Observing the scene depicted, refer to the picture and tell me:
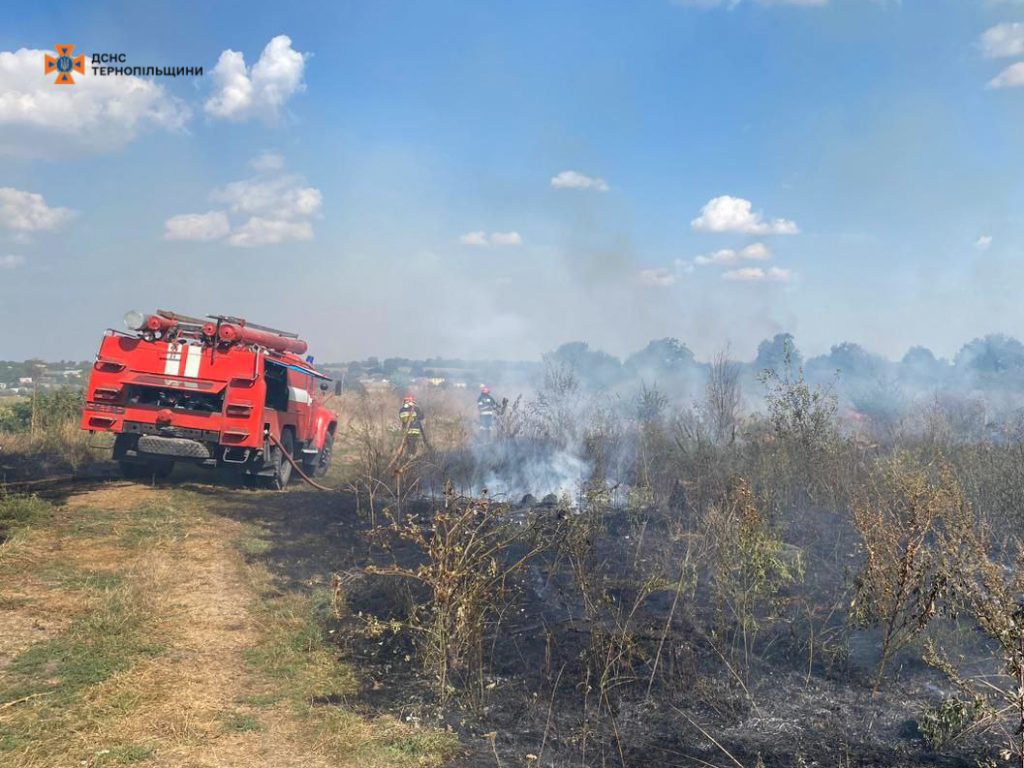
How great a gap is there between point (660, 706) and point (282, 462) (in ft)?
28.4

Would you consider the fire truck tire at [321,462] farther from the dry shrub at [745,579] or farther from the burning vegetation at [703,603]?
the dry shrub at [745,579]

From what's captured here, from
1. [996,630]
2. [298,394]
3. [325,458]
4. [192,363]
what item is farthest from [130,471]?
[996,630]

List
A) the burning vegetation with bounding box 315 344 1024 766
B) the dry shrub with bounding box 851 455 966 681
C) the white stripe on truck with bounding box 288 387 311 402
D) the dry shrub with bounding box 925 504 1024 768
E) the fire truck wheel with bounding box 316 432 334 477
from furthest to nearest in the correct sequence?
the fire truck wheel with bounding box 316 432 334 477, the white stripe on truck with bounding box 288 387 311 402, the dry shrub with bounding box 851 455 966 681, the burning vegetation with bounding box 315 344 1024 766, the dry shrub with bounding box 925 504 1024 768

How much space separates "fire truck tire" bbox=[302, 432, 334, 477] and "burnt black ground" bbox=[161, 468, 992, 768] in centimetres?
745

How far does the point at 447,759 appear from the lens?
3.96 metres

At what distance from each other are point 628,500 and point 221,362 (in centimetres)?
603

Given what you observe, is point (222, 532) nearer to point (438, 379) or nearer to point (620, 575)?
point (620, 575)

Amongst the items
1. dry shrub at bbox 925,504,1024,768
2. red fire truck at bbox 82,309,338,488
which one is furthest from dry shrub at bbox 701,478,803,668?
red fire truck at bbox 82,309,338,488

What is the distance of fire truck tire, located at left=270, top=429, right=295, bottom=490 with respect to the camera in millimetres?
11328

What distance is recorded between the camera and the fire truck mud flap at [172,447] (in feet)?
32.9

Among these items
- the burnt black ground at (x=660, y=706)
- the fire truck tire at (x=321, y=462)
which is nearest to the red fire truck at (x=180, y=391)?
the fire truck tire at (x=321, y=462)

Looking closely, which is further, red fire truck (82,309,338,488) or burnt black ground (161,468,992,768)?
red fire truck (82,309,338,488)

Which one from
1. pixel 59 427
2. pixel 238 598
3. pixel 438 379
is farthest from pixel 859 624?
pixel 438 379

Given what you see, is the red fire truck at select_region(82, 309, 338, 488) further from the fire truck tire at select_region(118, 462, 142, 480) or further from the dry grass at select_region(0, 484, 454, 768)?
the dry grass at select_region(0, 484, 454, 768)
